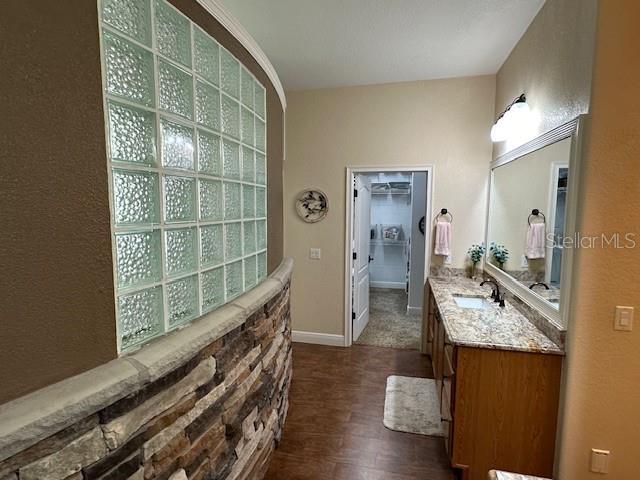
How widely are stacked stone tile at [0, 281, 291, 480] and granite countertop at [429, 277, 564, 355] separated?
115 cm

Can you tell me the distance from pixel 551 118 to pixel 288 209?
8.74 feet

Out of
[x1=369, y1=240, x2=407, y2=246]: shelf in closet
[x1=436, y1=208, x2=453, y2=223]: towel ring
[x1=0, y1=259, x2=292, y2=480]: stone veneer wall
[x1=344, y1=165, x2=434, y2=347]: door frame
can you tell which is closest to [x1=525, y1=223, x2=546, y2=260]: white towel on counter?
[x1=436, y1=208, x2=453, y2=223]: towel ring

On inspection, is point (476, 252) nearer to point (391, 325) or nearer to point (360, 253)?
point (360, 253)

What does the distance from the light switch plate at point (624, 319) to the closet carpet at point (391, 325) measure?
2.41 m

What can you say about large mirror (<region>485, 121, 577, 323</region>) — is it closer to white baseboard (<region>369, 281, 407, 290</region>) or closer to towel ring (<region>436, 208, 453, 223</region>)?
towel ring (<region>436, 208, 453, 223</region>)

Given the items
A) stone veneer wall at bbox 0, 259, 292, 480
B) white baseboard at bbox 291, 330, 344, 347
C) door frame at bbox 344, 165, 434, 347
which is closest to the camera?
stone veneer wall at bbox 0, 259, 292, 480

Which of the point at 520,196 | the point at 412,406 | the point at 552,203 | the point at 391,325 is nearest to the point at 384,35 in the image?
the point at 520,196

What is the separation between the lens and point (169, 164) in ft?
3.65

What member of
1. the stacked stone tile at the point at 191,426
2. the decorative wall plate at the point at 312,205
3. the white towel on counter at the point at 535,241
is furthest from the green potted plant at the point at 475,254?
the stacked stone tile at the point at 191,426

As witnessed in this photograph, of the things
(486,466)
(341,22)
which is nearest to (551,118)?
(341,22)

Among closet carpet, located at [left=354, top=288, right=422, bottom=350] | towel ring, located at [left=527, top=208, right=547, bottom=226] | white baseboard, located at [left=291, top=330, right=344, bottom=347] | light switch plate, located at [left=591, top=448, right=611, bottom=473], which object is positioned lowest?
closet carpet, located at [left=354, top=288, right=422, bottom=350]

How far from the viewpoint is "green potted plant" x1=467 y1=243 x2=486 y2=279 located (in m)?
3.37

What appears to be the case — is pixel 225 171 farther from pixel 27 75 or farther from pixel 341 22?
pixel 341 22

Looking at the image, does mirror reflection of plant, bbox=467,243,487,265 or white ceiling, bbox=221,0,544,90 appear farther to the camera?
mirror reflection of plant, bbox=467,243,487,265
